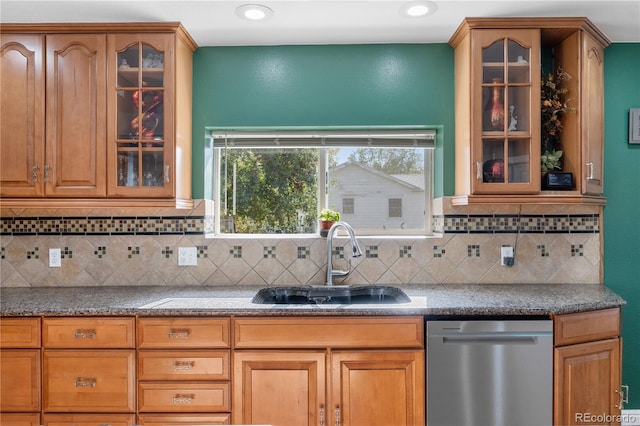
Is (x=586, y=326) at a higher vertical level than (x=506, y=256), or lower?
lower

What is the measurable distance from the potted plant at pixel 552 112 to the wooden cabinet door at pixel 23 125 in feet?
8.95

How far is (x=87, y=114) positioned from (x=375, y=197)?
68.8 inches

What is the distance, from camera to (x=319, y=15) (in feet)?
7.25

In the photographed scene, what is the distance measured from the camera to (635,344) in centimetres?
253

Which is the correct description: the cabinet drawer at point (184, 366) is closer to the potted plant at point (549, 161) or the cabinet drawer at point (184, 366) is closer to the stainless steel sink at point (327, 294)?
the stainless steel sink at point (327, 294)

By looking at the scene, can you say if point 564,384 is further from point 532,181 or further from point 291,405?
point 291,405

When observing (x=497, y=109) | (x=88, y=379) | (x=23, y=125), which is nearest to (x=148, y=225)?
(x=23, y=125)

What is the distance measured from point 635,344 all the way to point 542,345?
3.72 ft

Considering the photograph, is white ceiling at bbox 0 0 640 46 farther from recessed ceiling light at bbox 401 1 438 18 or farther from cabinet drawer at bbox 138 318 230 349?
cabinet drawer at bbox 138 318 230 349

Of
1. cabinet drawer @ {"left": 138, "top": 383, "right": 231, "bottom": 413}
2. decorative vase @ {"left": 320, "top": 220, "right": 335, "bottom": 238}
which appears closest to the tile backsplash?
decorative vase @ {"left": 320, "top": 220, "right": 335, "bottom": 238}

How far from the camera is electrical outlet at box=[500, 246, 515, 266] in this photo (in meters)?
2.53

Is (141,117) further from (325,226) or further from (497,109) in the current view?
(497,109)

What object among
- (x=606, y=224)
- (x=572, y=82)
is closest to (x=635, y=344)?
(x=606, y=224)

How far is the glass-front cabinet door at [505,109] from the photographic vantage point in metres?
2.21
